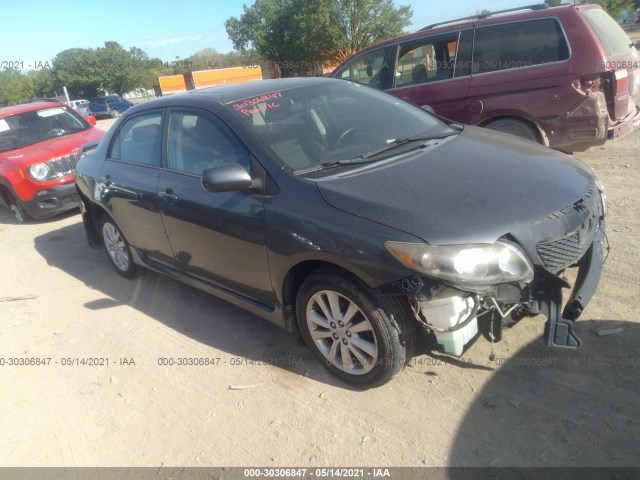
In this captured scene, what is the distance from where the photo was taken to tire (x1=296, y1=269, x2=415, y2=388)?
2568 mm

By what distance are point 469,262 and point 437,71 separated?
4683 mm

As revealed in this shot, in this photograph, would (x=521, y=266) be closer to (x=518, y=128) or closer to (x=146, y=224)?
(x=146, y=224)

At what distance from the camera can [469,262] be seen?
231cm

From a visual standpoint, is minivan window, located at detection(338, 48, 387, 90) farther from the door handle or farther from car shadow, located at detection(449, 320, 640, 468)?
car shadow, located at detection(449, 320, 640, 468)

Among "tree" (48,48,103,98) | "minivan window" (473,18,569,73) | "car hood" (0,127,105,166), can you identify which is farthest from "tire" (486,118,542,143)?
"tree" (48,48,103,98)

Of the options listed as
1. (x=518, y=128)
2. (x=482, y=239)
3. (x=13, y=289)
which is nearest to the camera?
(x=482, y=239)

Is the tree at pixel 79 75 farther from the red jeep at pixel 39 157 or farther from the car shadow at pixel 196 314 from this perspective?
the car shadow at pixel 196 314

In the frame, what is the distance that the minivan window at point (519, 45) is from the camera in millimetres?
5398

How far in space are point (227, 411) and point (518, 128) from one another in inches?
183

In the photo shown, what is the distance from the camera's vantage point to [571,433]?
236 centimetres

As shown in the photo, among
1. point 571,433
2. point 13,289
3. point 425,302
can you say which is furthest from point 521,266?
point 13,289

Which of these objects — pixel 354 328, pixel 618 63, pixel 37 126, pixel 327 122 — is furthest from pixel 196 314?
pixel 37 126

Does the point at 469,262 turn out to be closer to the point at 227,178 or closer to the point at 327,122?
the point at 227,178

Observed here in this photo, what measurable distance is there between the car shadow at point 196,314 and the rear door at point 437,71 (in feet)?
12.7
